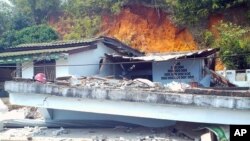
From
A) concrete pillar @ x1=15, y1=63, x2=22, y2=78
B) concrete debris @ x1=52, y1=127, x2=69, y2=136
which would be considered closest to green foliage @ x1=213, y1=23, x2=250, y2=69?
concrete debris @ x1=52, y1=127, x2=69, y2=136

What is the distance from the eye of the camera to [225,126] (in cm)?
1012

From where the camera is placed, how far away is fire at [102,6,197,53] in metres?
24.7

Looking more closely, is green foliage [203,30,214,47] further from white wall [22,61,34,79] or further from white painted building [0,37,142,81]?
white wall [22,61,34,79]

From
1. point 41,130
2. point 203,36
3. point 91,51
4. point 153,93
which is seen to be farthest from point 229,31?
point 41,130

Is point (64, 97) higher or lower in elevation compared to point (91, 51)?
lower

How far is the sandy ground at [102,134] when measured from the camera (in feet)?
36.5

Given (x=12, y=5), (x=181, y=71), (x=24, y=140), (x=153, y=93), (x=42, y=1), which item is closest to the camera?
(x=153, y=93)

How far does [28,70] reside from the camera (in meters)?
17.5

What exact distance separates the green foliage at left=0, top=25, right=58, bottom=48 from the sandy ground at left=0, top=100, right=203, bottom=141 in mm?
14801

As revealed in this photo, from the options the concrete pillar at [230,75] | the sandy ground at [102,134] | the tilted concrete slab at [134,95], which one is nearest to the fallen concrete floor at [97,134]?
the sandy ground at [102,134]

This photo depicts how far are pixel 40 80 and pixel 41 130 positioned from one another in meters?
1.81

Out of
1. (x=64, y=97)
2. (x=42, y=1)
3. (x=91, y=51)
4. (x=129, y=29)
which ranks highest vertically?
(x=42, y=1)

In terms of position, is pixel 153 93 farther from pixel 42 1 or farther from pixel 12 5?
pixel 12 5

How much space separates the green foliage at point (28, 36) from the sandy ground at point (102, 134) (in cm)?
1480
